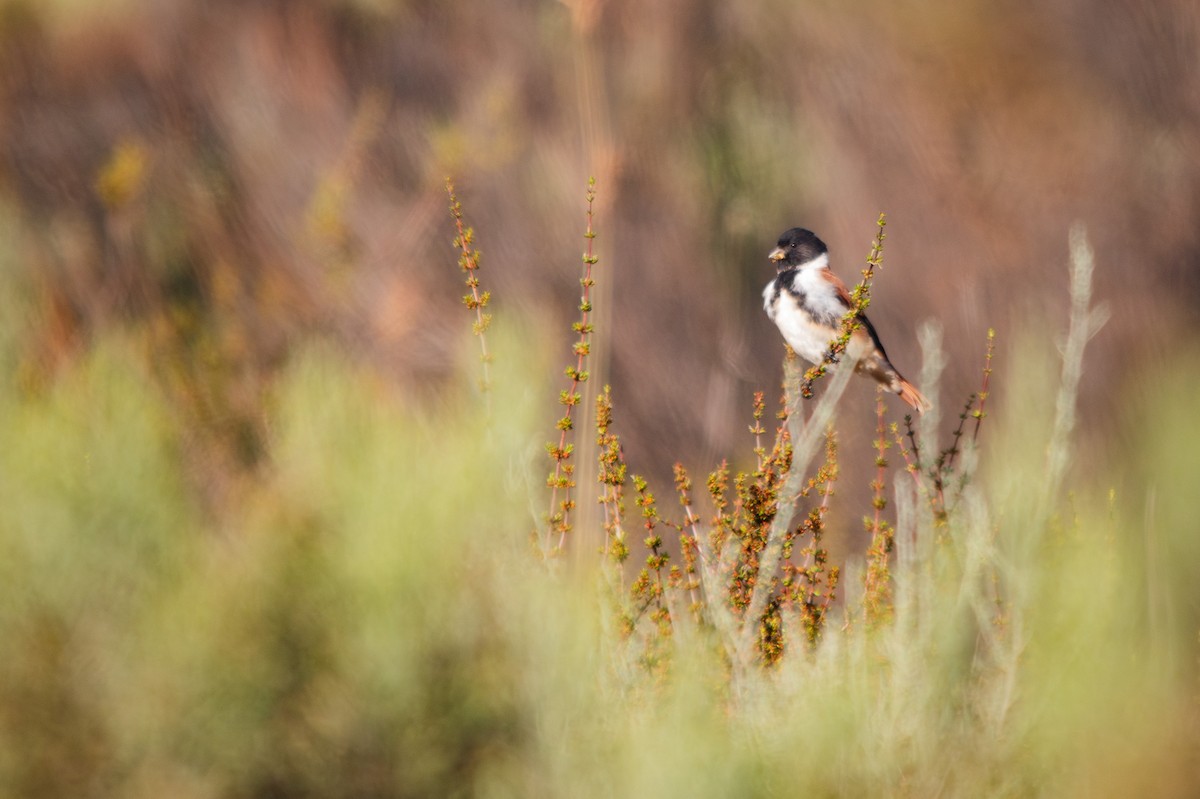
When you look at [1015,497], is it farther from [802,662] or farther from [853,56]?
[853,56]

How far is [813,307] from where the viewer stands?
3898mm

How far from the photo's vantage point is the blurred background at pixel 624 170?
4637 mm

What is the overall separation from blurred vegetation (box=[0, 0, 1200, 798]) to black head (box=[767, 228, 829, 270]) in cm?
54

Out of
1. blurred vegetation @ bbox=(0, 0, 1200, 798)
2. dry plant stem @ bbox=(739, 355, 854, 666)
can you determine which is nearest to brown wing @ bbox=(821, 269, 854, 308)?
blurred vegetation @ bbox=(0, 0, 1200, 798)

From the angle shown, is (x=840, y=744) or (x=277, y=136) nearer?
(x=840, y=744)

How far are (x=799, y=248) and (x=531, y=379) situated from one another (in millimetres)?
2412

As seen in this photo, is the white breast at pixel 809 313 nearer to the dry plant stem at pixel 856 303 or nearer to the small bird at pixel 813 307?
the small bird at pixel 813 307

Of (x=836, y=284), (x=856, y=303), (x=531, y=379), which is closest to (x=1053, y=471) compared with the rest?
(x=856, y=303)

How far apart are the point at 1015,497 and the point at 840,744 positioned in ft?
1.63

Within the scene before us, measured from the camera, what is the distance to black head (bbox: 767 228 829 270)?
13.4 feet

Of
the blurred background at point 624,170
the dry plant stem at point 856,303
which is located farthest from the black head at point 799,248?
the dry plant stem at point 856,303

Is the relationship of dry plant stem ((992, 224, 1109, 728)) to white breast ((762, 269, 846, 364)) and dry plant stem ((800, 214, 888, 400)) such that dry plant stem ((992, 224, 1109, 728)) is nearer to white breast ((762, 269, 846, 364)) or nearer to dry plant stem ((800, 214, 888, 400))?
dry plant stem ((800, 214, 888, 400))

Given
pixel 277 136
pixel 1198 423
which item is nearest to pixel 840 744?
pixel 1198 423

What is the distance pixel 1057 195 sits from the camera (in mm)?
4852
